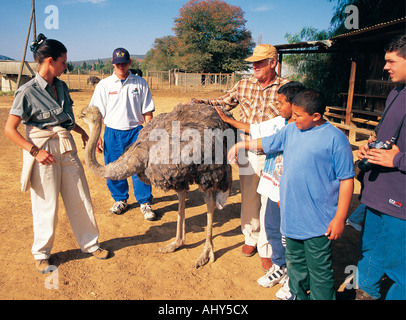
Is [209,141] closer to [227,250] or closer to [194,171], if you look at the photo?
[194,171]

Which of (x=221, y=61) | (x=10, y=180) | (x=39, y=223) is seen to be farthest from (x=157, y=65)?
(x=39, y=223)

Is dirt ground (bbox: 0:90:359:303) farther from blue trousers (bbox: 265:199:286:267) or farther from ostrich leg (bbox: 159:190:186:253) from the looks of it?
blue trousers (bbox: 265:199:286:267)

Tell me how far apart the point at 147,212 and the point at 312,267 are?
274 cm

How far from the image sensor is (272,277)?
315 centimetres

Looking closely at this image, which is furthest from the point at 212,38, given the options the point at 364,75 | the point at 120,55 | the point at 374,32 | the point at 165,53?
the point at 120,55

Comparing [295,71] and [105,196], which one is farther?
[295,71]

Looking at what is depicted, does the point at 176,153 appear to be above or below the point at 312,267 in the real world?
above

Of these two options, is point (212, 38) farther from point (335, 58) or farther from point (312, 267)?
point (312, 267)

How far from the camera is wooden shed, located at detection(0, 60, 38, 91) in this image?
765 inches

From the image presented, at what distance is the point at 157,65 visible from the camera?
4341 cm

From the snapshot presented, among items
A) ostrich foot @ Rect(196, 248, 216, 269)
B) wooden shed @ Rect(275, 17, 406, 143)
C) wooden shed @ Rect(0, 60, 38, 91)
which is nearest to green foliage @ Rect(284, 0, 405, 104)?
wooden shed @ Rect(275, 17, 406, 143)

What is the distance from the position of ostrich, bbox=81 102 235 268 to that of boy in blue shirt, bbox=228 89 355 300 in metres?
0.85

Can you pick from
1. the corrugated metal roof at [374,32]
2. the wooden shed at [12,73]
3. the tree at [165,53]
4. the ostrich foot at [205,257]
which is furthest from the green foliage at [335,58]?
the tree at [165,53]

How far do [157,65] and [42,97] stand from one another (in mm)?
42709
